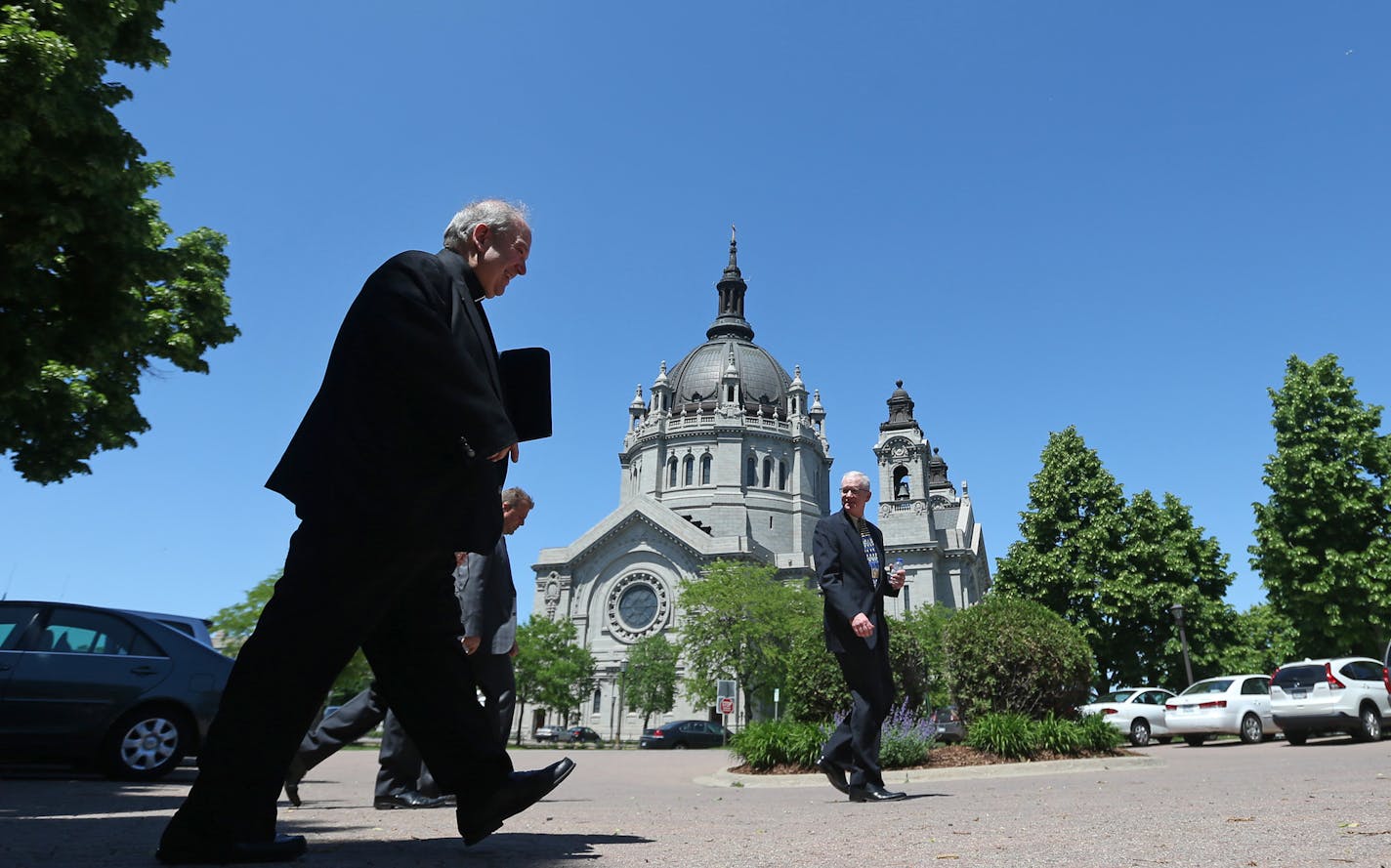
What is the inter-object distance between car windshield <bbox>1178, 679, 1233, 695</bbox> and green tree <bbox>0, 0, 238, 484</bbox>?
21.6m

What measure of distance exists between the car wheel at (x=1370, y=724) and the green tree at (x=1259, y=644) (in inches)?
585

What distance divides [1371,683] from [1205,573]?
800 inches

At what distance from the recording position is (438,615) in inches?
125

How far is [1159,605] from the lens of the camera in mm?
34531

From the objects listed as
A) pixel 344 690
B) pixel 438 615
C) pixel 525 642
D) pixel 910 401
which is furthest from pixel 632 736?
pixel 438 615

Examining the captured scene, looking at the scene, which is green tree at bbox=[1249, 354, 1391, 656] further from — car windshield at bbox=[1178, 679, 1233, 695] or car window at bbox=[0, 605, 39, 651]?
car window at bbox=[0, 605, 39, 651]

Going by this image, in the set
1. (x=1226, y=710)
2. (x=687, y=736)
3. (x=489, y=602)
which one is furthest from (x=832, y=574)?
(x=687, y=736)

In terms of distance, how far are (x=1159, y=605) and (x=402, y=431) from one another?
36.9 metres

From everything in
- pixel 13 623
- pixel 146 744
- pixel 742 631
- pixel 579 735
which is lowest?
pixel 146 744

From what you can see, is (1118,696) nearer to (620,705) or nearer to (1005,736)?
(1005,736)

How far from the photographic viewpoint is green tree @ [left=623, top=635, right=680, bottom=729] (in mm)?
54719

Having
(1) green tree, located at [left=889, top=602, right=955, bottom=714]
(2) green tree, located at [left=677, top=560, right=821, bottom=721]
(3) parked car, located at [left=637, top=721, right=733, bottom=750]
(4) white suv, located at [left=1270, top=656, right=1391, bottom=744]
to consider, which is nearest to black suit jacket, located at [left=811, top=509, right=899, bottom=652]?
(1) green tree, located at [left=889, top=602, right=955, bottom=714]

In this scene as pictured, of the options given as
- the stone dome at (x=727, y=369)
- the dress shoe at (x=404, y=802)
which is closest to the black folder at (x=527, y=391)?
the dress shoe at (x=404, y=802)

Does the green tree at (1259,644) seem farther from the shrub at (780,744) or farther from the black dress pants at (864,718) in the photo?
the black dress pants at (864,718)
